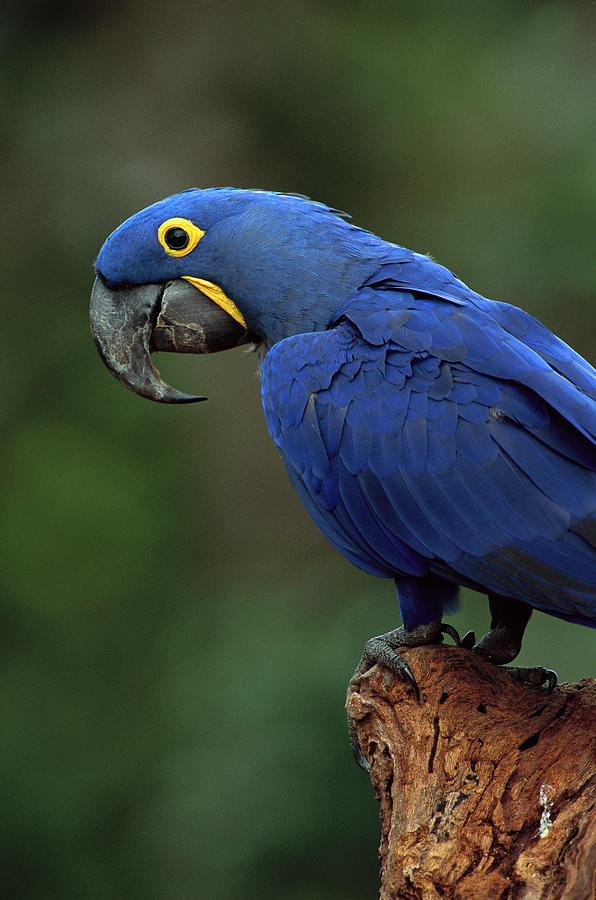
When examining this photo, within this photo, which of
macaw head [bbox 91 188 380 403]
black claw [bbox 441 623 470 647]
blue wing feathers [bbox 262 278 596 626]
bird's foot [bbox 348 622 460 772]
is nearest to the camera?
blue wing feathers [bbox 262 278 596 626]

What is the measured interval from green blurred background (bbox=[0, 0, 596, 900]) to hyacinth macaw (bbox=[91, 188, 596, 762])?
4.64 ft

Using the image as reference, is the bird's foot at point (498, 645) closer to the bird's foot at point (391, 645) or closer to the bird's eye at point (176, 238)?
the bird's foot at point (391, 645)

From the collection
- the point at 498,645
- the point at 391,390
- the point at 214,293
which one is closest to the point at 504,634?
the point at 498,645

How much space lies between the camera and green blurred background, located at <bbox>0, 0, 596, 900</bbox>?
333cm

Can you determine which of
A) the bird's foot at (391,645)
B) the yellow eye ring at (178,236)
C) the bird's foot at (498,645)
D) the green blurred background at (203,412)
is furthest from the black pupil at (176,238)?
the green blurred background at (203,412)

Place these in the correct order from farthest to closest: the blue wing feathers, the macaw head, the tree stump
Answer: the macaw head → the blue wing feathers → the tree stump

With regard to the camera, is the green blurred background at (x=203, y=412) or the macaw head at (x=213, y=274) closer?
the macaw head at (x=213, y=274)

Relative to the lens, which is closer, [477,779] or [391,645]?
[477,779]

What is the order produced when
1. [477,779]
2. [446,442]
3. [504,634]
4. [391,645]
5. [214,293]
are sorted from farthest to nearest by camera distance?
[214,293] < [504,634] < [391,645] < [446,442] < [477,779]

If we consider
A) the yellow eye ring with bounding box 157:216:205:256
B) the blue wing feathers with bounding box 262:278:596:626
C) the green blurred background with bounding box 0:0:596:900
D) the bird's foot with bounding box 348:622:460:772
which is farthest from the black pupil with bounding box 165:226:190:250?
the green blurred background with bounding box 0:0:596:900

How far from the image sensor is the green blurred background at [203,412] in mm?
3326

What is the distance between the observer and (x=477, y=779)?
5.38 ft

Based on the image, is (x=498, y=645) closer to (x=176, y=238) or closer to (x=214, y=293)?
(x=214, y=293)

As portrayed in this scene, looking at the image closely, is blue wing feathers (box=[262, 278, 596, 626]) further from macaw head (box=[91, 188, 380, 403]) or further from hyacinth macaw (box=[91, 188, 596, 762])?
macaw head (box=[91, 188, 380, 403])
